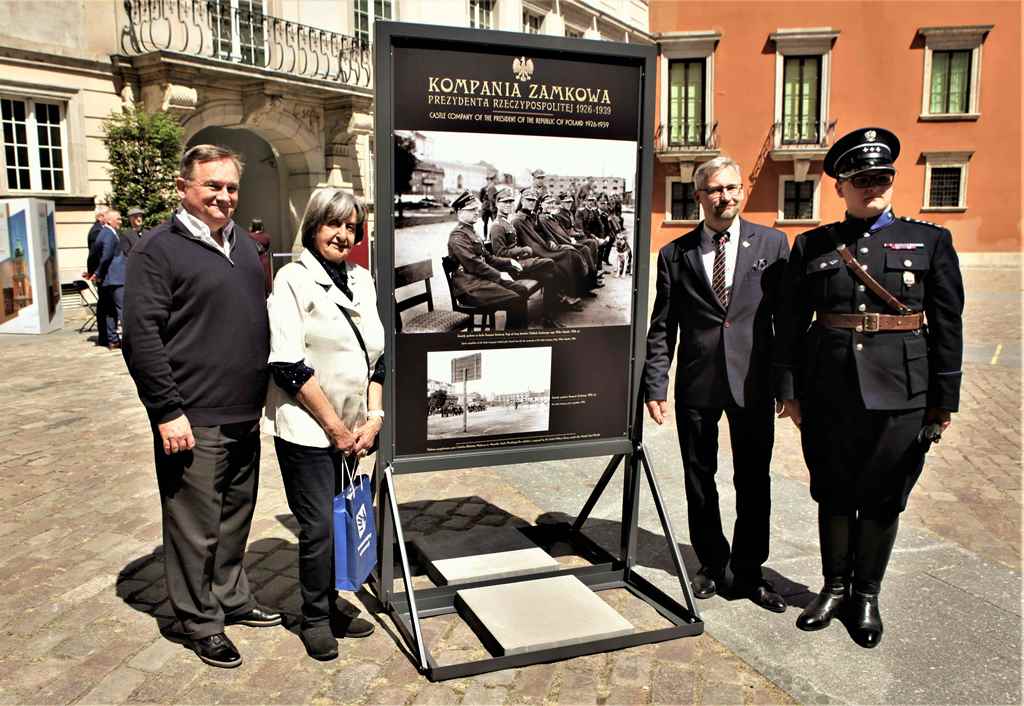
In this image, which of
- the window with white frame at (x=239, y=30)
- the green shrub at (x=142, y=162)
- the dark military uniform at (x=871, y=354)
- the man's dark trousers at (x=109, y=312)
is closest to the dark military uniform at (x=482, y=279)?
the dark military uniform at (x=871, y=354)

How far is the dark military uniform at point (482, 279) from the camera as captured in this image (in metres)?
3.67

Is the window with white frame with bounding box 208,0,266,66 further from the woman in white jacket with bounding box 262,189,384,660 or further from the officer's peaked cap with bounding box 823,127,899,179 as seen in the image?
the officer's peaked cap with bounding box 823,127,899,179

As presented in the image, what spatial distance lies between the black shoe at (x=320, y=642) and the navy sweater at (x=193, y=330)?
901 mm

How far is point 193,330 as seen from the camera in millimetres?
3293

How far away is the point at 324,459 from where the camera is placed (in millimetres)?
3445

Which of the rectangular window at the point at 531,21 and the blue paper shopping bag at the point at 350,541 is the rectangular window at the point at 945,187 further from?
the blue paper shopping bag at the point at 350,541

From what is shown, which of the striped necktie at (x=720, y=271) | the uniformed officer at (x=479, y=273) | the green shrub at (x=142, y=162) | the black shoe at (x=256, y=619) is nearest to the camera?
the uniformed officer at (x=479, y=273)

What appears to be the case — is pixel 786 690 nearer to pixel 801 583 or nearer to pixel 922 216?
pixel 801 583

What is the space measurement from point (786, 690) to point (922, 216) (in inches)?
1130

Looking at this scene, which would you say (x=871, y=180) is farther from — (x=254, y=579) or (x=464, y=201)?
(x=254, y=579)

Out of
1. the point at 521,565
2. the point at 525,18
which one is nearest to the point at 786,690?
the point at 521,565

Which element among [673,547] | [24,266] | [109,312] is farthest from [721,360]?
[24,266]

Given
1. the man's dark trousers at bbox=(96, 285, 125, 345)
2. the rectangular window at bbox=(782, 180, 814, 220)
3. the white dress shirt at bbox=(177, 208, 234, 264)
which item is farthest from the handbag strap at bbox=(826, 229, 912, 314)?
the rectangular window at bbox=(782, 180, 814, 220)

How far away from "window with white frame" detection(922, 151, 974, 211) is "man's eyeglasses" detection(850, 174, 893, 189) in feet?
90.0
